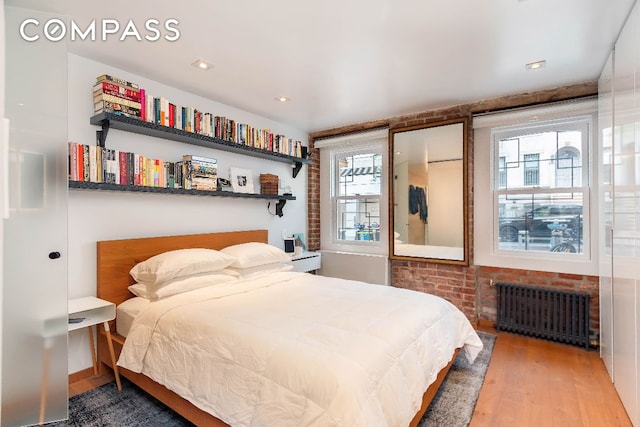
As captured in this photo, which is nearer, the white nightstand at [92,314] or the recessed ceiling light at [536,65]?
the white nightstand at [92,314]

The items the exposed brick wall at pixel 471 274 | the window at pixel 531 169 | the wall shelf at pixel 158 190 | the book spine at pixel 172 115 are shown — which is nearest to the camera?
the wall shelf at pixel 158 190

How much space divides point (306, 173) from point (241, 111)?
1.32 metres

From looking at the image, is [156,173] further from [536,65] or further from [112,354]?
[536,65]

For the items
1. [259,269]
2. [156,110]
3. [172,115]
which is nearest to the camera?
[156,110]

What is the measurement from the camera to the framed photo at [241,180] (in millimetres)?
3473

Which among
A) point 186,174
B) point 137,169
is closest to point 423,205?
point 186,174

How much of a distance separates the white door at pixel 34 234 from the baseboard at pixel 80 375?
3.67 ft

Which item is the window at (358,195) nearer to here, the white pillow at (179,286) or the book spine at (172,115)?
the white pillow at (179,286)

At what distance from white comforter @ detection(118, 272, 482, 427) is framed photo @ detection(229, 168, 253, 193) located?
1323 mm

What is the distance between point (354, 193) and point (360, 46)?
2.42m

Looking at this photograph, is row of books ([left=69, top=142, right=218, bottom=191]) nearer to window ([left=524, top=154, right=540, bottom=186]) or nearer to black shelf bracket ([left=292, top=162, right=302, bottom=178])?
black shelf bracket ([left=292, top=162, right=302, bottom=178])

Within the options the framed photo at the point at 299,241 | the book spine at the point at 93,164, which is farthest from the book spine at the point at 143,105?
the framed photo at the point at 299,241

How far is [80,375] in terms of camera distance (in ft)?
7.88

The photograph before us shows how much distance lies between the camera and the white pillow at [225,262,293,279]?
9.71 feet
